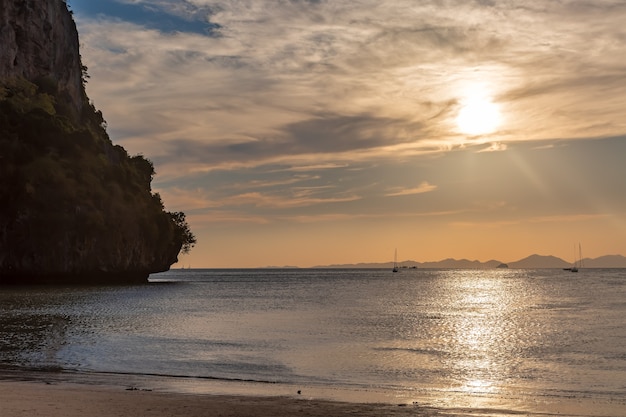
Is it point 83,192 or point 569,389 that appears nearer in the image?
point 569,389

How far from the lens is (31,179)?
11312 cm

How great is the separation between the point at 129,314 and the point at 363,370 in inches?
1499

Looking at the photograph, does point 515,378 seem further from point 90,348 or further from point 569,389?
point 90,348

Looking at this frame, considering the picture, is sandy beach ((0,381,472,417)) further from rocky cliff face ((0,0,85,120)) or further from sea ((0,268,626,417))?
rocky cliff face ((0,0,85,120))

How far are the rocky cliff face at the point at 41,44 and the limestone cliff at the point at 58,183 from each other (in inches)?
7.7

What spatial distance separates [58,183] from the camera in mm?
116250

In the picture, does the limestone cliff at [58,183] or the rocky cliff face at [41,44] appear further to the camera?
the rocky cliff face at [41,44]

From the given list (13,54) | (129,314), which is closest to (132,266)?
(13,54)

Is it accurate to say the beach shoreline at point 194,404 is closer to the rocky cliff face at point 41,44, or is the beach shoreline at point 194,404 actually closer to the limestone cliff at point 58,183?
the limestone cliff at point 58,183

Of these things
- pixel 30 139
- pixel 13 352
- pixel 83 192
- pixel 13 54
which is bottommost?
pixel 13 352

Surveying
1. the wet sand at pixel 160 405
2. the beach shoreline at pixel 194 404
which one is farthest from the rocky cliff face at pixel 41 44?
the wet sand at pixel 160 405

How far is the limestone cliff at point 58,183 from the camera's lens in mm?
113062

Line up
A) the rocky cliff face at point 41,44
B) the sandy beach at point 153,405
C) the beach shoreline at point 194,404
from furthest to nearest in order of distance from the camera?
the rocky cliff face at point 41,44, the beach shoreline at point 194,404, the sandy beach at point 153,405

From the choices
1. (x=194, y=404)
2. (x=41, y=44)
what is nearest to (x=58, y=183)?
(x=41, y=44)
